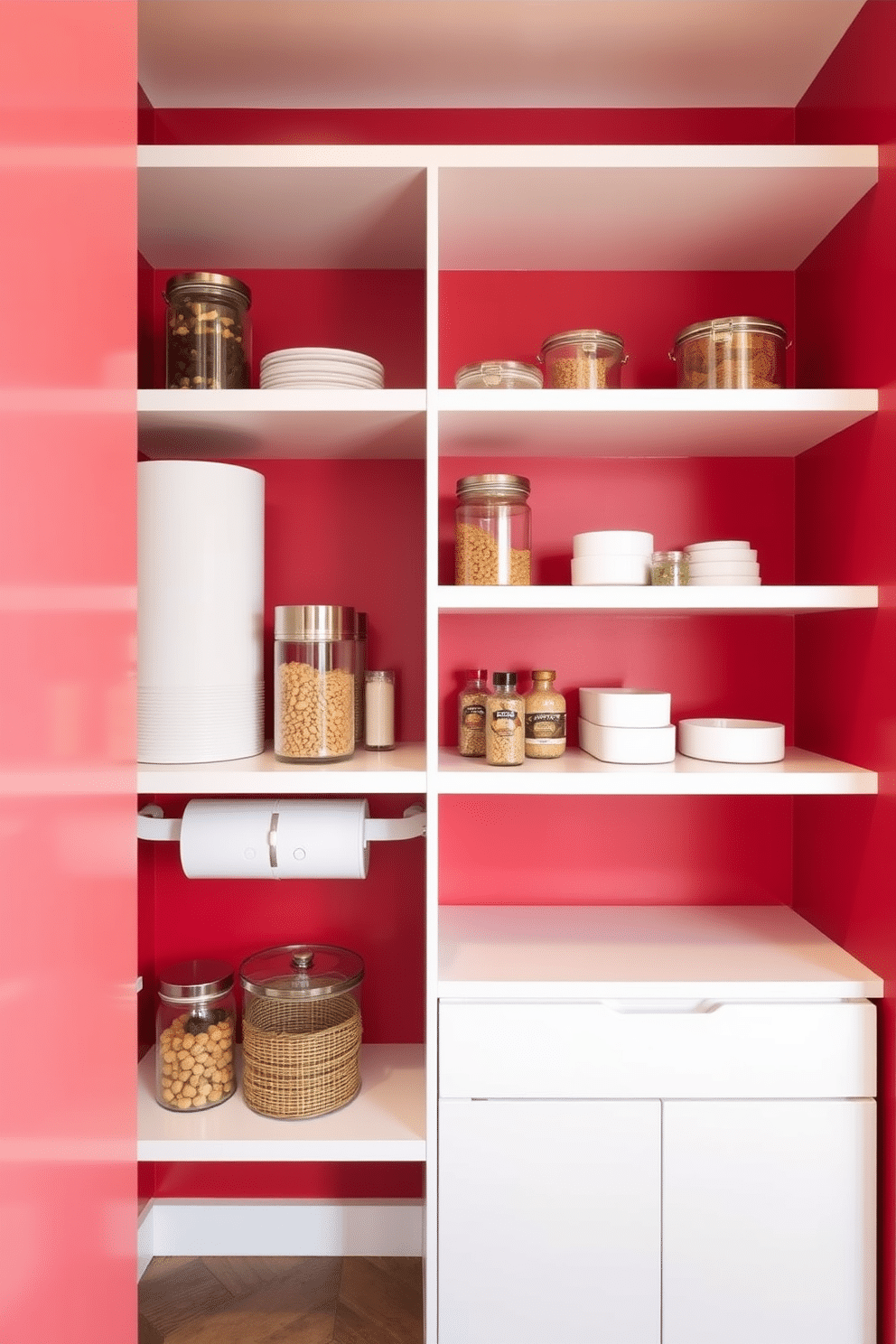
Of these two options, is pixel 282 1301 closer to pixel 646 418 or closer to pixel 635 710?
pixel 635 710

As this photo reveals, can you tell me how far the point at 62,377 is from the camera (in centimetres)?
45

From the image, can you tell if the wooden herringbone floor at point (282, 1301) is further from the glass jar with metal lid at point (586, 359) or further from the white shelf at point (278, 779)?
the glass jar with metal lid at point (586, 359)

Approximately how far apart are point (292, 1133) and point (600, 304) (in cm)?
182

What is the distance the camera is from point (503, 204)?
1479 millimetres

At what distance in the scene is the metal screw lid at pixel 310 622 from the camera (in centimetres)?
145

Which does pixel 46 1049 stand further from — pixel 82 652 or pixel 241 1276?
pixel 241 1276

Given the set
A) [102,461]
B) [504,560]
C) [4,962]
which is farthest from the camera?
[504,560]

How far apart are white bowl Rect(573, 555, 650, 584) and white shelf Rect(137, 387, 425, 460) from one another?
0.41 meters

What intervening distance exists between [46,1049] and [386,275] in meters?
1.75

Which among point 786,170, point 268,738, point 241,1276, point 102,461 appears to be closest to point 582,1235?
point 241,1276

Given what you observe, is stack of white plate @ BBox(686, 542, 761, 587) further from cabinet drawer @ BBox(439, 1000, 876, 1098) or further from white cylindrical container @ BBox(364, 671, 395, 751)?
cabinet drawer @ BBox(439, 1000, 876, 1098)

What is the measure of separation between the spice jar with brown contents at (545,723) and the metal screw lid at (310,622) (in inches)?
15.8

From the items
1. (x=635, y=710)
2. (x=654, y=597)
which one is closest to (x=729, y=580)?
(x=654, y=597)

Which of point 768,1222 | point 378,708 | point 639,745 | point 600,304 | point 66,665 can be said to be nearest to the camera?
point 66,665
